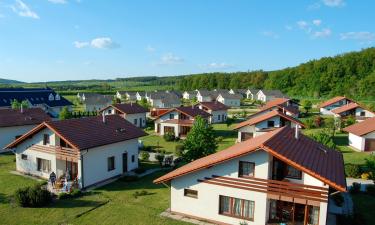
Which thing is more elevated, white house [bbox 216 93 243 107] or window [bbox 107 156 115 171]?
white house [bbox 216 93 243 107]

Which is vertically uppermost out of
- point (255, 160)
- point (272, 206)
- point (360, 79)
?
point (360, 79)

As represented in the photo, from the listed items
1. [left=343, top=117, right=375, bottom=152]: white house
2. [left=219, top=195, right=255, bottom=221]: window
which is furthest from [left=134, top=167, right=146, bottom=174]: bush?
[left=343, top=117, right=375, bottom=152]: white house

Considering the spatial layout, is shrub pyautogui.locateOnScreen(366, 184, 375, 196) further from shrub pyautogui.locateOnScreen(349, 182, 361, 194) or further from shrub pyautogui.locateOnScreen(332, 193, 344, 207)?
shrub pyautogui.locateOnScreen(332, 193, 344, 207)

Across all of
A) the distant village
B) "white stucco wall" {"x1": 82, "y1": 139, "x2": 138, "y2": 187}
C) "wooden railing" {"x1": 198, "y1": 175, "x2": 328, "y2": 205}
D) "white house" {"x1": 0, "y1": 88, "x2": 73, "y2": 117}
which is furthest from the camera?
"white house" {"x1": 0, "y1": 88, "x2": 73, "y2": 117}

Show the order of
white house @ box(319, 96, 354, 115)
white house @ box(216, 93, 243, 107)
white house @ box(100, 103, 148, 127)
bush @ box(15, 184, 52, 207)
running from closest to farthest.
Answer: bush @ box(15, 184, 52, 207)
white house @ box(100, 103, 148, 127)
white house @ box(319, 96, 354, 115)
white house @ box(216, 93, 243, 107)

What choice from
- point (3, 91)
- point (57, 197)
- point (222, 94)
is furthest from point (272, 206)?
point (222, 94)

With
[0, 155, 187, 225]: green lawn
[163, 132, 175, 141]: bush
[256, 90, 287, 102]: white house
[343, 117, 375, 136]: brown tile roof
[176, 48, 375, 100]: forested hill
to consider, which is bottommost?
[0, 155, 187, 225]: green lawn

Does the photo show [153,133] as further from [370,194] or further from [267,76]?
[267,76]

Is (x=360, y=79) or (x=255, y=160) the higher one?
(x=360, y=79)
